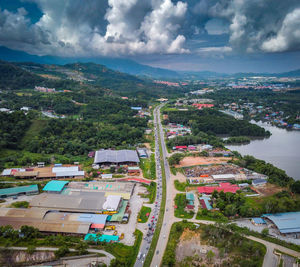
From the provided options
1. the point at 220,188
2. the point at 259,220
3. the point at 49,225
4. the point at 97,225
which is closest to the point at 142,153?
the point at 220,188

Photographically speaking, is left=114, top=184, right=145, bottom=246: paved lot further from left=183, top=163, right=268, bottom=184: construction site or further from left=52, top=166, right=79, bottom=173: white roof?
left=52, top=166, right=79, bottom=173: white roof

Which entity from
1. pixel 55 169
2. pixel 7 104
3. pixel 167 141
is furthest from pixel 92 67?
pixel 55 169

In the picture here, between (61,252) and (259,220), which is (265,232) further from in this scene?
(61,252)

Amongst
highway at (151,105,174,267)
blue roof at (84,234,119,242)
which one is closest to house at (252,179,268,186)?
highway at (151,105,174,267)

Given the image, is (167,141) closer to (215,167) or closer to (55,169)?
(215,167)

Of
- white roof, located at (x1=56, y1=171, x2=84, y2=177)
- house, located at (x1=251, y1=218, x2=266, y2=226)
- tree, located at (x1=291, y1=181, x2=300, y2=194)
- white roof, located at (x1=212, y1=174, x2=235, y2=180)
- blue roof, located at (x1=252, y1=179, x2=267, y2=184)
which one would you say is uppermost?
tree, located at (x1=291, y1=181, x2=300, y2=194)
